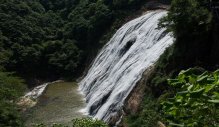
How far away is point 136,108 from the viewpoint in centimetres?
2664

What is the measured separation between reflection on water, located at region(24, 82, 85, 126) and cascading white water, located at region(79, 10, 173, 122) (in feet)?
3.60

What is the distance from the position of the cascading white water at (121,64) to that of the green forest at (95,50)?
3.93 metres

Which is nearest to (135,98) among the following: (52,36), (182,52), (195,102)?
(182,52)

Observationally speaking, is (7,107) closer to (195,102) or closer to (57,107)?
(57,107)

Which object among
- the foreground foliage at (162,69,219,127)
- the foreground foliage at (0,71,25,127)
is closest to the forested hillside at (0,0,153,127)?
the foreground foliage at (0,71,25,127)

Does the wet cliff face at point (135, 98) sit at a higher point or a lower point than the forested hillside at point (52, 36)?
higher

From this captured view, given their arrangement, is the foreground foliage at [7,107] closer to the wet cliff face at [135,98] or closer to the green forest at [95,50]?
the green forest at [95,50]

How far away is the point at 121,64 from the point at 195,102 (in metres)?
34.2

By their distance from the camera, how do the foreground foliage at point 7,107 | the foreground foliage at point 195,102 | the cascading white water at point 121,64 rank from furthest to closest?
the cascading white water at point 121,64
the foreground foliage at point 7,107
the foreground foliage at point 195,102

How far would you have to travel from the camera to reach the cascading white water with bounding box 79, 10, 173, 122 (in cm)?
3097

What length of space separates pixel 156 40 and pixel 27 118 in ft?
40.8

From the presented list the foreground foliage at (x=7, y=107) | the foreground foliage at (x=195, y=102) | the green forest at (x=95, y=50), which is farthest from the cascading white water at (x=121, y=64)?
the foreground foliage at (x=195, y=102)

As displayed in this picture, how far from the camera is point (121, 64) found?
36844 mm

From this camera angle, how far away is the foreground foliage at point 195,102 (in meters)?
2.57
